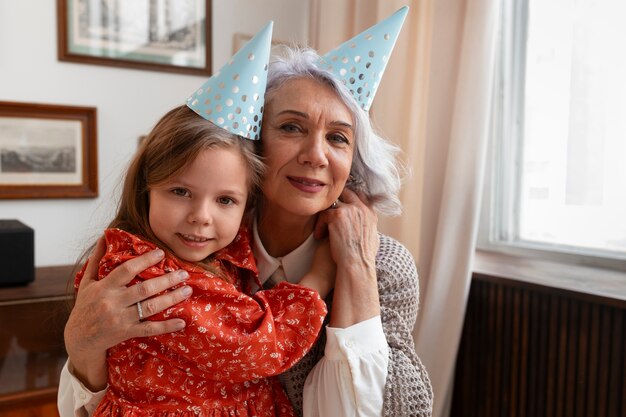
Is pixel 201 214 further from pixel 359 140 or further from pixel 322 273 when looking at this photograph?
pixel 359 140

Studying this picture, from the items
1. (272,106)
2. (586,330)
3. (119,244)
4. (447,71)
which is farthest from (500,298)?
(119,244)

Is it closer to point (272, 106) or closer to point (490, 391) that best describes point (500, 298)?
point (490, 391)

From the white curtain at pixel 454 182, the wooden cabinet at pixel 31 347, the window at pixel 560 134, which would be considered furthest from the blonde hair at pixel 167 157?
the window at pixel 560 134

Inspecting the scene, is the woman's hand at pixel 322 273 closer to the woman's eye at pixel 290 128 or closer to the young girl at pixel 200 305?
the young girl at pixel 200 305

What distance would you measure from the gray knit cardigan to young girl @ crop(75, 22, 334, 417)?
0.15m

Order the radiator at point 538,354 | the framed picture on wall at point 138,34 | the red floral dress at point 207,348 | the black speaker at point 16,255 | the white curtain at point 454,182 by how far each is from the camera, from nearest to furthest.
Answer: the red floral dress at point 207,348, the radiator at point 538,354, the black speaker at point 16,255, the white curtain at point 454,182, the framed picture on wall at point 138,34

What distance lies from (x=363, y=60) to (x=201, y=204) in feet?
1.74

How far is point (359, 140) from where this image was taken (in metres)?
1.36

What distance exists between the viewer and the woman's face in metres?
1.25

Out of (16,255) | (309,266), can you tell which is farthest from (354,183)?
(16,255)

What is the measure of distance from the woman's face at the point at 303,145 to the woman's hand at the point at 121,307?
1.03 feet

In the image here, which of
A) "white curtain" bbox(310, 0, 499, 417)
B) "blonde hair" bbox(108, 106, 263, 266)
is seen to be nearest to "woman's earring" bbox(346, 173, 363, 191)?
"blonde hair" bbox(108, 106, 263, 266)

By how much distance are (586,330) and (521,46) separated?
1132mm

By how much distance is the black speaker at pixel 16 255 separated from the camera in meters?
1.88
